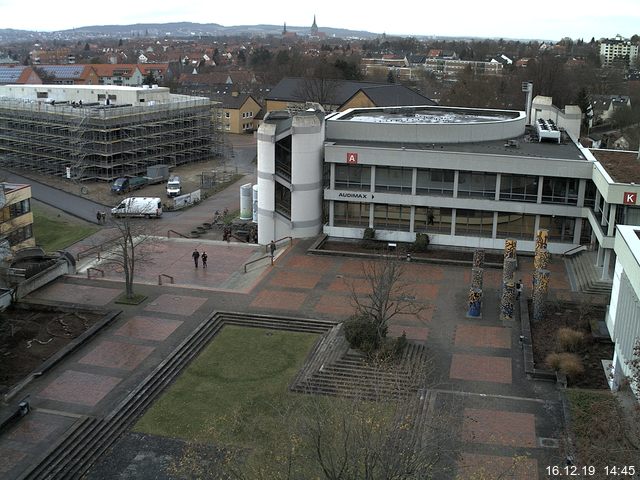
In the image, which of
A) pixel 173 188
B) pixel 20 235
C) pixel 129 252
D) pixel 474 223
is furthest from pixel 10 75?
pixel 474 223

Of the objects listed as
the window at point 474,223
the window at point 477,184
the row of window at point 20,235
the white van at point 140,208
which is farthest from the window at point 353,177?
the row of window at point 20,235

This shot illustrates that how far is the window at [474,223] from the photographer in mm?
44000

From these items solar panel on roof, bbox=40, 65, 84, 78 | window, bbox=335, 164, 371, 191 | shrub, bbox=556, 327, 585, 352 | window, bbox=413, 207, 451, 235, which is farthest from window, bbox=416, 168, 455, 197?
solar panel on roof, bbox=40, 65, 84, 78

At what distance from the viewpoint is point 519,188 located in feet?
142

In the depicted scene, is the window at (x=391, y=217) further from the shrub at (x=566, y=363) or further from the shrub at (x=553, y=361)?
the shrub at (x=553, y=361)

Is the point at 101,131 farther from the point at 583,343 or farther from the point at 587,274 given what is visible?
the point at 583,343

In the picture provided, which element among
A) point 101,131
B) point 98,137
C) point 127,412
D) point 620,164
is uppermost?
point 620,164

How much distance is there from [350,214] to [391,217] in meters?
2.59

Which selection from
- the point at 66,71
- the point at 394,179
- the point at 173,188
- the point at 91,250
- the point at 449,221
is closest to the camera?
the point at 449,221

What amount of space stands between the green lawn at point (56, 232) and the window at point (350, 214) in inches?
711

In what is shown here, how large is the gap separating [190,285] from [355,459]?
78.2 ft

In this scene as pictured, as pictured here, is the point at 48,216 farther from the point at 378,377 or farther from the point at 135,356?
the point at 378,377

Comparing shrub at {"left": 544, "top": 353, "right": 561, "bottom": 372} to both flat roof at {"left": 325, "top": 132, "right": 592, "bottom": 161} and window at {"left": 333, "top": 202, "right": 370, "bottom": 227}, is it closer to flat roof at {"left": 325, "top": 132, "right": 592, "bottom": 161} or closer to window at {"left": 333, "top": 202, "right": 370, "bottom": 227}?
flat roof at {"left": 325, "top": 132, "right": 592, "bottom": 161}

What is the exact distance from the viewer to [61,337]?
31.8 m
